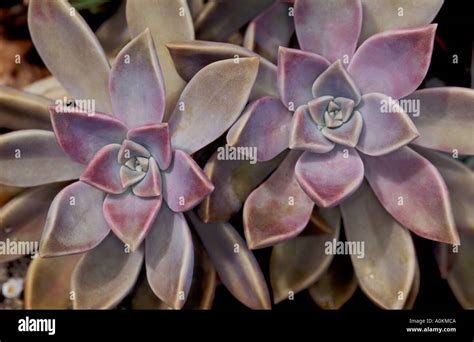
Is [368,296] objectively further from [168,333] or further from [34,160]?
[34,160]

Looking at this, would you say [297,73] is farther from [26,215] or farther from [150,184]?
[26,215]

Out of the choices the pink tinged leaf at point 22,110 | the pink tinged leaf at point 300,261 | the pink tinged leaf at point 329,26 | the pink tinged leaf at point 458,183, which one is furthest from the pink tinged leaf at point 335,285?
the pink tinged leaf at point 22,110

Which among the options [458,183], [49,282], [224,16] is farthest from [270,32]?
[49,282]

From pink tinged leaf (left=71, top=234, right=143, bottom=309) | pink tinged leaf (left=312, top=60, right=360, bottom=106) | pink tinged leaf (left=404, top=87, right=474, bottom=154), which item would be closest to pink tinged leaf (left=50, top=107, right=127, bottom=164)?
pink tinged leaf (left=71, top=234, right=143, bottom=309)

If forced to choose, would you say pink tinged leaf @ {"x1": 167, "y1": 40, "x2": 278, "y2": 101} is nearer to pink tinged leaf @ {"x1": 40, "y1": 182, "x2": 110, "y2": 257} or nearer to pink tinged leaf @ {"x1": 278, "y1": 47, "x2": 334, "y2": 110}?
pink tinged leaf @ {"x1": 278, "y1": 47, "x2": 334, "y2": 110}

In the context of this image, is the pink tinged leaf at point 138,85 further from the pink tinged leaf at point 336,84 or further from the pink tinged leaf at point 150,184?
the pink tinged leaf at point 336,84

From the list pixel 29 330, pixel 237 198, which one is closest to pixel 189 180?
pixel 237 198
